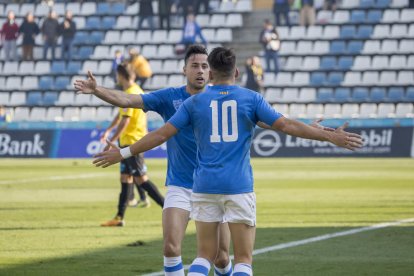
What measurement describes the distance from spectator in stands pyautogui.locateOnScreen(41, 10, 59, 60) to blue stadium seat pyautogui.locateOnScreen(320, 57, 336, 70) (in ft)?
35.4

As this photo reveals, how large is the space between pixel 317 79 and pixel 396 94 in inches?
124

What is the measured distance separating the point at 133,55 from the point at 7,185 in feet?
33.0

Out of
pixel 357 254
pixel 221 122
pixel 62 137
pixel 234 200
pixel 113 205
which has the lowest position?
pixel 62 137

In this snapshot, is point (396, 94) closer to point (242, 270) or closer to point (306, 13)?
point (306, 13)

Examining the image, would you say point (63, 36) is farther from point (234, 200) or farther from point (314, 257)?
point (234, 200)

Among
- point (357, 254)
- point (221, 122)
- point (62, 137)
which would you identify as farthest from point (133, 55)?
point (221, 122)

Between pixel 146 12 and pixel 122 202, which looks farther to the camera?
pixel 146 12

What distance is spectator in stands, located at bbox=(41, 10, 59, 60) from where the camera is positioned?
4356cm

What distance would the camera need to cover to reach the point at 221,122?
777 centimetres

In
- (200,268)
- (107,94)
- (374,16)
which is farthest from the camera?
(374,16)

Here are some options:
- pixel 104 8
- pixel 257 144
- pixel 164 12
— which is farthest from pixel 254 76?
pixel 104 8

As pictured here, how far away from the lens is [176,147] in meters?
9.33

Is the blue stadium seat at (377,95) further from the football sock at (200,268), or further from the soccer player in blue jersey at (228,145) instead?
the football sock at (200,268)

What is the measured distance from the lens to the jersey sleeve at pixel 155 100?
9.37 meters
